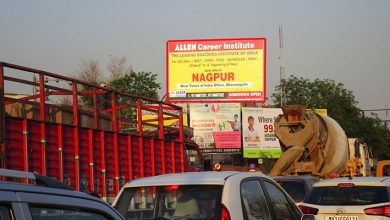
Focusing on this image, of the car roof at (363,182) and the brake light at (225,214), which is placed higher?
the brake light at (225,214)

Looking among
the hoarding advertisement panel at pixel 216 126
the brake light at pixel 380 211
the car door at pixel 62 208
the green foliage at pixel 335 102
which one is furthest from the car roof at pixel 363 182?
the green foliage at pixel 335 102

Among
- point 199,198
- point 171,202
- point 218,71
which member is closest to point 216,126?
point 218,71

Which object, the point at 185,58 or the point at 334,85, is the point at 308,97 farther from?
the point at 185,58

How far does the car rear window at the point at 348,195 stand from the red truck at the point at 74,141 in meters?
3.27

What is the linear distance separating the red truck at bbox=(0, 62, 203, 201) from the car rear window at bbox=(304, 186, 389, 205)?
327 centimetres

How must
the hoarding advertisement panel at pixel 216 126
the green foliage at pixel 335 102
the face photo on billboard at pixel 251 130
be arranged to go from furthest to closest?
the green foliage at pixel 335 102, the face photo on billboard at pixel 251 130, the hoarding advertisement panel at pixel 216 126

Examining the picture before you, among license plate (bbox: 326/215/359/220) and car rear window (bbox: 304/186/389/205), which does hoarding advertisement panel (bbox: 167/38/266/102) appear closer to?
car rear window (bbox: 304/186/389/205)

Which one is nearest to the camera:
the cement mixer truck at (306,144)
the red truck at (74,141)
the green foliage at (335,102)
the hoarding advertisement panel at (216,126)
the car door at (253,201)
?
the car door at (253,201)

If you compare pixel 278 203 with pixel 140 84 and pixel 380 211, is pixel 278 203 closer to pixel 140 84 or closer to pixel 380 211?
pixel 380 211

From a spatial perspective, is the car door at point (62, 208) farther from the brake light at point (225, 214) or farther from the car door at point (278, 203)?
the car door at point (278, 203)

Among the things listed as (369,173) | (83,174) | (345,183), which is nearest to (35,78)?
(83,174)

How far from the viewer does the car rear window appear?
10055 millimetres

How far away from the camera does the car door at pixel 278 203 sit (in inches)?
295

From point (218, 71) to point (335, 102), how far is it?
2242 centimetres
